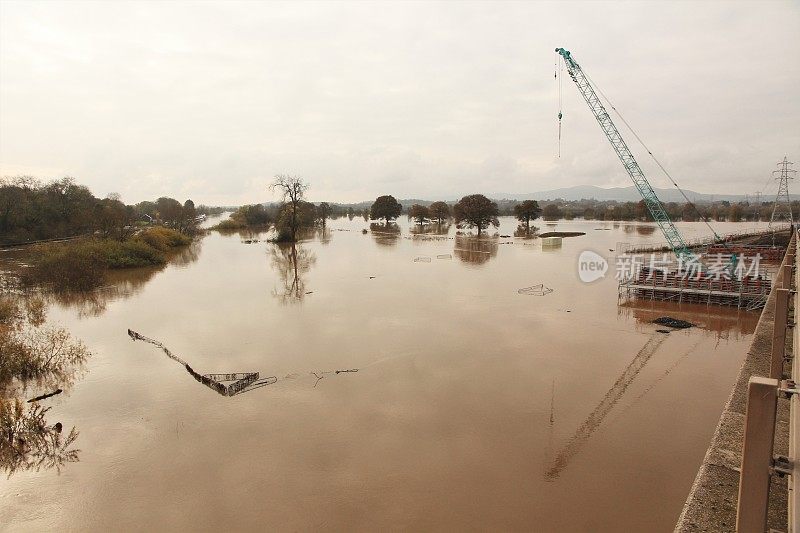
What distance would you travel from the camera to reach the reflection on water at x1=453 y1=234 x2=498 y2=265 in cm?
4366

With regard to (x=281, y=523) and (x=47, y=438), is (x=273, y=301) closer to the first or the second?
(x=47, y=438)

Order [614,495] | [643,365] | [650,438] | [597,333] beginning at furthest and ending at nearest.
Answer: [597,333]
[643,365]
[650,438]
[614,495]

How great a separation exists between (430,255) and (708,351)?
31787 millimetres

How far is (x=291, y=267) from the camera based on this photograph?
39500 mm

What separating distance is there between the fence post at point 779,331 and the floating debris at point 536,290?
1850 cm

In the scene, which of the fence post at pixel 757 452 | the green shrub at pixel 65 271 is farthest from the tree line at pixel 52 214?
the fence post at pixel 757 452

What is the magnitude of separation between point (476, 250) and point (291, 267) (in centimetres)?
2187

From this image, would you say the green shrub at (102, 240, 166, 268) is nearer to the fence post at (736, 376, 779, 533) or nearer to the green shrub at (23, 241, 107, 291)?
the green shrub at (23, 241, 107, 291)

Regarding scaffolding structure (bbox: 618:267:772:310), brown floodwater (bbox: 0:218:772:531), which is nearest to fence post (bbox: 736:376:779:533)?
brown floodwater (bbox: 0:218:772:531)

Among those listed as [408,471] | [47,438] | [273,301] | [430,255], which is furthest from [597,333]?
[430,255]

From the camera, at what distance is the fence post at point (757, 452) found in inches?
155

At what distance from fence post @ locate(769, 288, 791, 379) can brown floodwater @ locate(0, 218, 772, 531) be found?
2.90 m

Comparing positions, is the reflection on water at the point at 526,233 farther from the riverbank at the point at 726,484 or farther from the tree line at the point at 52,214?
the riverbank at the point at 726,484

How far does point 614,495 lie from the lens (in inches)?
348
